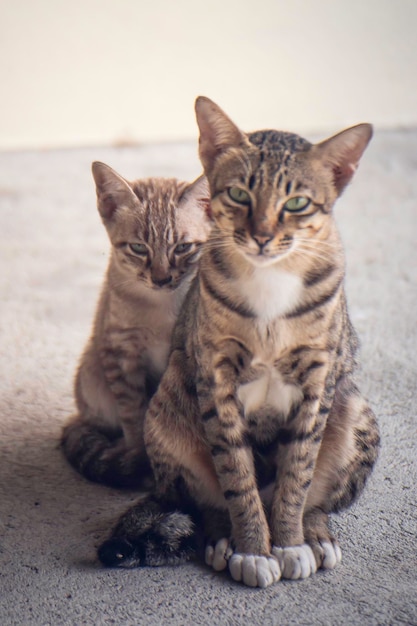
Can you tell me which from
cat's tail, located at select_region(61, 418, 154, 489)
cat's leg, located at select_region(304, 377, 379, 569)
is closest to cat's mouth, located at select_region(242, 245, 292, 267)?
cat's leg, located at select_region(304, 377, 379, 569)

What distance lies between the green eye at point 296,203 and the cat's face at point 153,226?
1.95 ft

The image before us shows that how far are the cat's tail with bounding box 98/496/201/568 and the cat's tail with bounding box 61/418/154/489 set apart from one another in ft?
1.19

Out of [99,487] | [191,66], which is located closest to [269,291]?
[99,487]

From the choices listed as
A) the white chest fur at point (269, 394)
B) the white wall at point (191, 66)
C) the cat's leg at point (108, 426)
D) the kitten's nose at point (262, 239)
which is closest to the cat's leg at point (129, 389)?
the cat's leg at point (108, 426)

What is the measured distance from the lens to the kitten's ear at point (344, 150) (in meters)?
2.07

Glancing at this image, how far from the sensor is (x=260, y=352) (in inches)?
81.8

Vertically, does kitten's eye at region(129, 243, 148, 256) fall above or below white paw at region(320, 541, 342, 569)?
above

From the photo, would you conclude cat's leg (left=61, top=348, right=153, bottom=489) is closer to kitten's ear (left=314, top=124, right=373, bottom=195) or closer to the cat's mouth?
the cat's mouth

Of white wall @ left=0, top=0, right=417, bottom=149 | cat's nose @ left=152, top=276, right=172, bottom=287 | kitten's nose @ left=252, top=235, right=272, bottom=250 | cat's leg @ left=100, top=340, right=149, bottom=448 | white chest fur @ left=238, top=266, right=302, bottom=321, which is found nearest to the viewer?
kitten's nose @ left=252, top=235, right=272, bottom=250

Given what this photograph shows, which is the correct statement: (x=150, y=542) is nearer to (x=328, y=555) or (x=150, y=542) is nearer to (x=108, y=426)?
(x=328, y=555)

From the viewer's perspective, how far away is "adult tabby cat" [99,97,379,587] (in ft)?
6.76

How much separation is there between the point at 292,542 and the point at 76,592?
22.2 inches

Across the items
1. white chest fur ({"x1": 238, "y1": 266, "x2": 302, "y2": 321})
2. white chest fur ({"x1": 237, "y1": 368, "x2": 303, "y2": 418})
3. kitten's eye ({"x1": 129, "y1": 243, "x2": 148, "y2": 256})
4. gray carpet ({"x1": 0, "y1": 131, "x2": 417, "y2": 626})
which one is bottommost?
gray carpet ({"x1": 0, "y1": 131, "x2": 417, "y2": 626})

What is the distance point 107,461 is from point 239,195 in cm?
99
